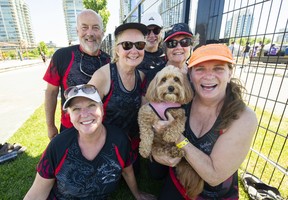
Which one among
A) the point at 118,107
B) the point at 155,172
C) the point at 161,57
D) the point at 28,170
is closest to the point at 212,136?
the point at 118,107

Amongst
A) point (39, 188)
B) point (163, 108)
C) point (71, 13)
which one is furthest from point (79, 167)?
point (71, 13)

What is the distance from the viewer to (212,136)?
1.98 metres

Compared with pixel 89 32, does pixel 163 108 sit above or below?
below

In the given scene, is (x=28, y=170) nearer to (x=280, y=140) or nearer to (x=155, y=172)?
(x=155, y=172)

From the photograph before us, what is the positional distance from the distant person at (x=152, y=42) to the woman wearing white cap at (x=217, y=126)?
1483 millimetres

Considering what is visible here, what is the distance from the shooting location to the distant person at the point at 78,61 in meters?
3.01

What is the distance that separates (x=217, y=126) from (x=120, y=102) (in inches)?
46.8

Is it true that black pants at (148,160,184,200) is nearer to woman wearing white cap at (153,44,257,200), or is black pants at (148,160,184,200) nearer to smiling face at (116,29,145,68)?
woman wearing white cap at (153,44,257,200)

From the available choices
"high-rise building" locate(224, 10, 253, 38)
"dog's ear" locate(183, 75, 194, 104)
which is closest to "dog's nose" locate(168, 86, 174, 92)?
"dog's ear" locate(183, 75, 194, 104)

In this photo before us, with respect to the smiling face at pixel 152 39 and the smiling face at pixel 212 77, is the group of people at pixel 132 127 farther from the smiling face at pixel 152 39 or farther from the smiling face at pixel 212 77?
the smiling face at pixel 152 39

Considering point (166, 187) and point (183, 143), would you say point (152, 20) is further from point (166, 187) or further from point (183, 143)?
point (166, 187)

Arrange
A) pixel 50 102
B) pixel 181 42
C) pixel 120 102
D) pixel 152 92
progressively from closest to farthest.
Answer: pixel 152 92 → pixel 120 102 → pixel 181 42 → pixel 50 102

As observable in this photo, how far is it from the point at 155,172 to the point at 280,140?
3.43 metres

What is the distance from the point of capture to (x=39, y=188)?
2.06 meters
